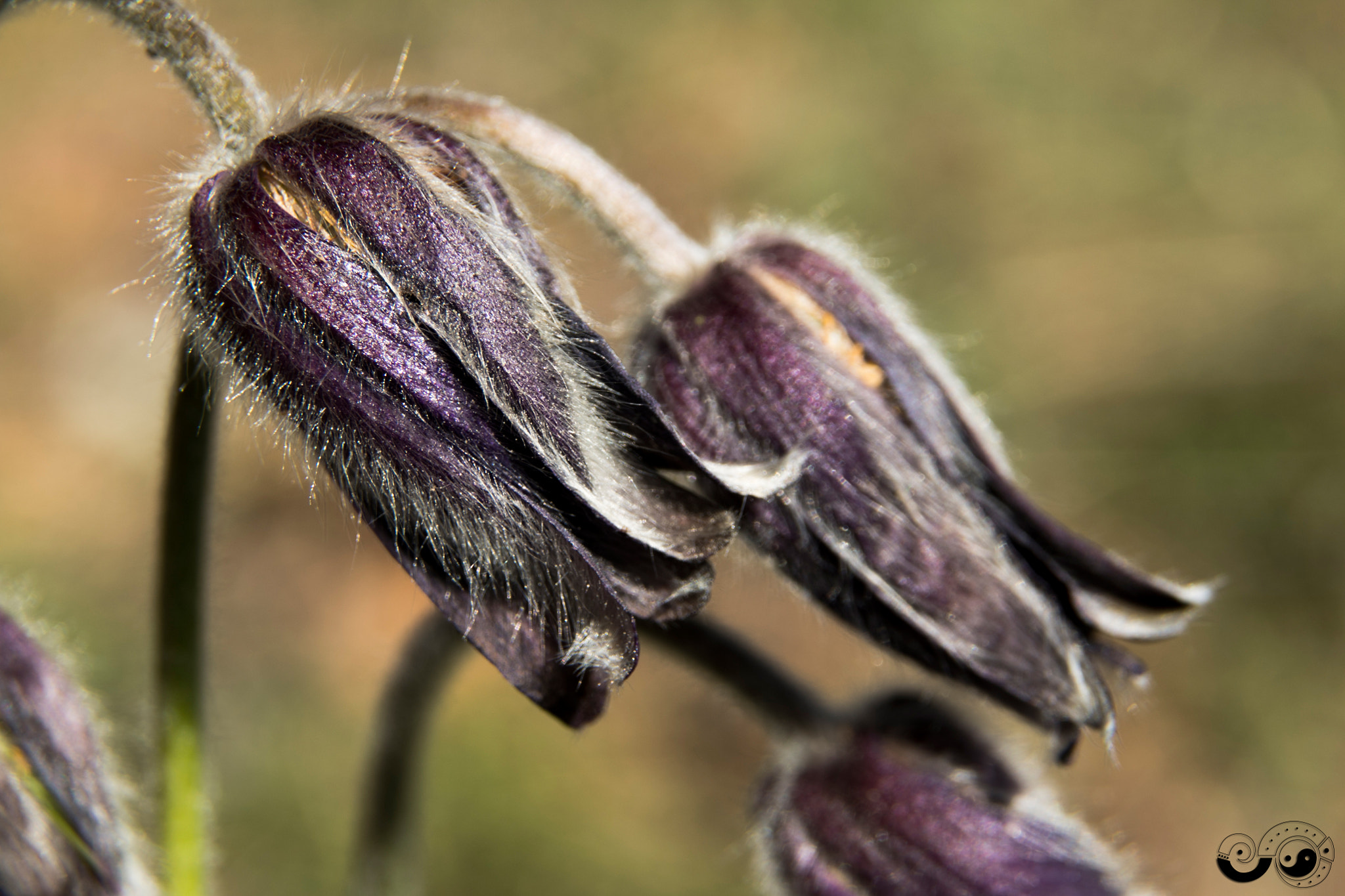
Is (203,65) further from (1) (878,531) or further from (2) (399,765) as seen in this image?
(2) (399,765)

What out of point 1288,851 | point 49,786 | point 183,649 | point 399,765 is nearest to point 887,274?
point 1288,851

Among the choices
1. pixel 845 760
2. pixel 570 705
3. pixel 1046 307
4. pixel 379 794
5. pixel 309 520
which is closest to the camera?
pixel 570 705

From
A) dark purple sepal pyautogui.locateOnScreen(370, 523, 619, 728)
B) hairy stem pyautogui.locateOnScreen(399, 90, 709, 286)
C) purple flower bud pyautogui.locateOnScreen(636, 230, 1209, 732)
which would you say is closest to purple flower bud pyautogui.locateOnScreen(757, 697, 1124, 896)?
purple flower bud pyautogui.locateOnScreen(636, 230, 1209, 732)

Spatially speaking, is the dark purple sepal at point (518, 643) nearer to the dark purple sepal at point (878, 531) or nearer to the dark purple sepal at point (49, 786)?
the dark purple sepal at point (878, 531)

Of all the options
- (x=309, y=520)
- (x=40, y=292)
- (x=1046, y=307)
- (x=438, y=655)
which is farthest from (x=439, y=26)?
(x=438, y=655)

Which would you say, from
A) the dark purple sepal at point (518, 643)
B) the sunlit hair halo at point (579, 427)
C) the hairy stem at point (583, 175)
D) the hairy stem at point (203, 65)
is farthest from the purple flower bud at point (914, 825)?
the hairy stem at point (203, 65)

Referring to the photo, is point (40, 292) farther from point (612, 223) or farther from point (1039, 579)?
point (1039, 579)
